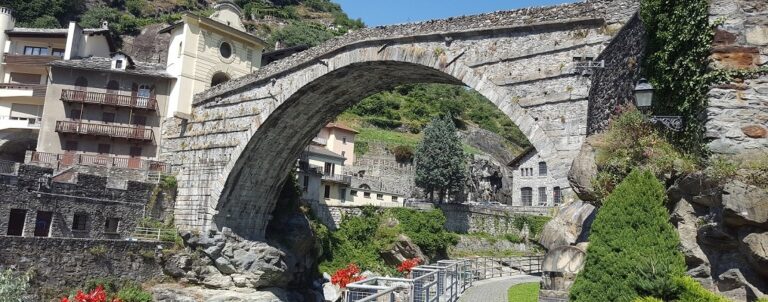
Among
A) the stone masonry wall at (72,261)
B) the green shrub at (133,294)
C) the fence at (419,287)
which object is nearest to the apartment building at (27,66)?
the stone masonry wall at (72,261)

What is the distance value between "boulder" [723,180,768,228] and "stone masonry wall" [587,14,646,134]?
319 cm

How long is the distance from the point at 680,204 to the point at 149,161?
73.6 ft

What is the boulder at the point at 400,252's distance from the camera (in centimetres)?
3253

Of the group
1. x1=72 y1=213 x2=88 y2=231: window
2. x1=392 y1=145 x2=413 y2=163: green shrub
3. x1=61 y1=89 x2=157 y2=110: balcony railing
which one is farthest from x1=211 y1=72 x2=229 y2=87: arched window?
x1=392 y1=145 x2=413 y2=163: green shrub

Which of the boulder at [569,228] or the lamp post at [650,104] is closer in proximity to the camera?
the lamp post at [650,104]

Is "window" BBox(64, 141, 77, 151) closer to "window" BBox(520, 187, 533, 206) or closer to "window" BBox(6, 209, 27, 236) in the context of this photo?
"window" BBox(6, 209, 27, 236)

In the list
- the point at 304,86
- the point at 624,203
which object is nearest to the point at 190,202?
the point at 304,86

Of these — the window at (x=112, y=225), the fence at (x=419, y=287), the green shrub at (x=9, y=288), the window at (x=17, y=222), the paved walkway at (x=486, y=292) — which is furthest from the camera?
the window at (x=112, y=225)

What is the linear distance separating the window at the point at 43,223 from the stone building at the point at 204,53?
6.69m

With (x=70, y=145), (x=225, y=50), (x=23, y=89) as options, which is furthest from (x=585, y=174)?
(x=23, y=89)

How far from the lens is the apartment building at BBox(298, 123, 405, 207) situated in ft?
113

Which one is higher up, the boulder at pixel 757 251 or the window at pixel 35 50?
the window at pixel 35 50

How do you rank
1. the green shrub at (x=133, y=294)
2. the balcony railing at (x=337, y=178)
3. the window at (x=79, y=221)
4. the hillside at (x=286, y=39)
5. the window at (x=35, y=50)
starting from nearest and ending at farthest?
the green shrub at (x=133, y=294), the window at (x=79, y=221), the window at (x=35, y=50), the balcony railing at (x=337, y=178), the hillside at (x=286, y=39)

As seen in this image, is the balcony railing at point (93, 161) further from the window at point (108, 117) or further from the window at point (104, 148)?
the window at point (108, 117)
